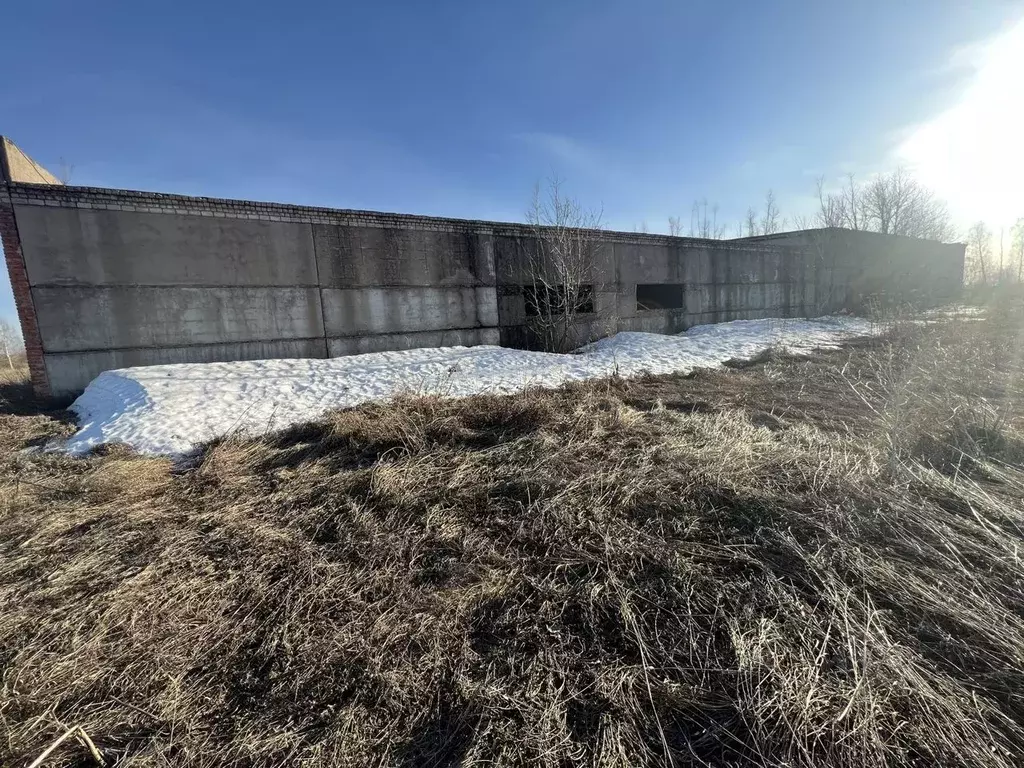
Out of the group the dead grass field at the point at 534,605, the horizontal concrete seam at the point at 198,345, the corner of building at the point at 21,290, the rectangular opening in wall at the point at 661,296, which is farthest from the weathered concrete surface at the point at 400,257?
the rectangular opening in wall at the point at 661,296

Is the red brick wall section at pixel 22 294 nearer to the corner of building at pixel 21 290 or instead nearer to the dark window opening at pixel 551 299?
the corner of building at pixel 21 290

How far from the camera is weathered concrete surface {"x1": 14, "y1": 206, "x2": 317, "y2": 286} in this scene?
6.92 metres

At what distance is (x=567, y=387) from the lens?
7.17 meters

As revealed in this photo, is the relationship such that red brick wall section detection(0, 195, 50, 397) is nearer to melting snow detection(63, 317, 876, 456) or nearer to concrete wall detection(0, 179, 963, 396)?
concrete wall detection(0, 179, 963, 396)

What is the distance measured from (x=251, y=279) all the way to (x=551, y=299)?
24.4 ft

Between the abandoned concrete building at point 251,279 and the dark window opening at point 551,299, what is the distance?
0.35 meters

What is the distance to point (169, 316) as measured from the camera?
25.5 ft

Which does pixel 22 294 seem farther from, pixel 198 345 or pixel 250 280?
pixel 250 280

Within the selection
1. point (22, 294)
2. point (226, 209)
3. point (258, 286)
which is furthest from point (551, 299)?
point (22, 294)

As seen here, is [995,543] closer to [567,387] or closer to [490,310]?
[567,387]

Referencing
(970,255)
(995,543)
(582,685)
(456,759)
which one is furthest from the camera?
(970,255)

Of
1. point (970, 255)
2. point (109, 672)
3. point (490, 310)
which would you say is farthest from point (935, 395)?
point (970, 255)

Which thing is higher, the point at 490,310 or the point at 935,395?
the point at 490,310

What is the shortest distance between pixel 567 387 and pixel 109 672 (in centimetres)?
604
